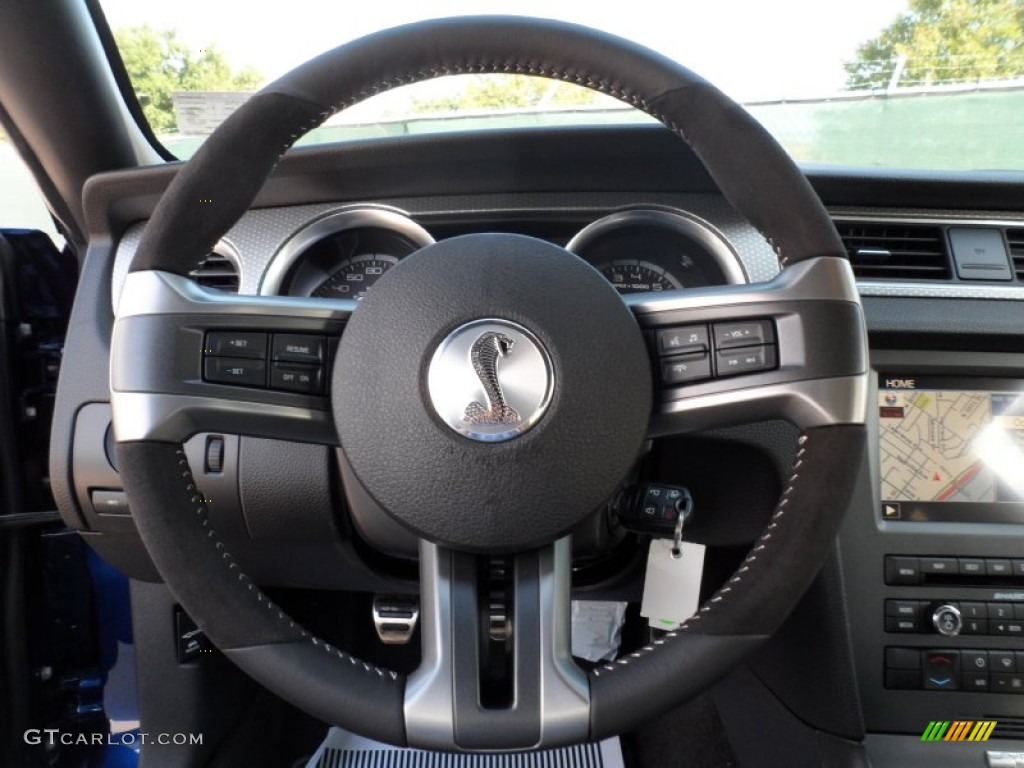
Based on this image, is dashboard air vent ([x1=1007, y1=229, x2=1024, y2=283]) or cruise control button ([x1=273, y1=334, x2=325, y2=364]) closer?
cruise control button ([x1=273, y1=334, x2=325, y2=364])

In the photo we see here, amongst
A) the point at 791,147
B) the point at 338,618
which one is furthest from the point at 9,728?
the point at 791,147

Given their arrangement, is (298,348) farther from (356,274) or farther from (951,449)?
(951,449)

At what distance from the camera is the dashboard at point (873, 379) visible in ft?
3.76

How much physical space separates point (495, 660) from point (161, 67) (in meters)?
1.23

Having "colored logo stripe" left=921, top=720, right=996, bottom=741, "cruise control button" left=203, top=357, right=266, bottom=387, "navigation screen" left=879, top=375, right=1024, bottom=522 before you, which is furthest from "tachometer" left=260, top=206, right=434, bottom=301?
"colored logo stripe" left=921, top=720, right=996, bottom=741

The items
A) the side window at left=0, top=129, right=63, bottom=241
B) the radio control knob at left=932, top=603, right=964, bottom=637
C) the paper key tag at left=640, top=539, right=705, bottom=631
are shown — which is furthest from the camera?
the side window at left=0, top=129, right=63, bottom=241

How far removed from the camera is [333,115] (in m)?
0.82

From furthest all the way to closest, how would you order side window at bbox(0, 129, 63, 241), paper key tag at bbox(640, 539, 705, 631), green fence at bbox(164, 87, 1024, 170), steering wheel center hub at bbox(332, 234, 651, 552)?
side window at bbox(0, 129, 63, 241), green fence at bbox(164, 87, 1024, 170), paper key tag at bbox(640, 539, 705, 631), steering wheel center hub at bbox(332, 234, 651, 552)

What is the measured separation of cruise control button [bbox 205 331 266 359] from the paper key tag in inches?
23.3

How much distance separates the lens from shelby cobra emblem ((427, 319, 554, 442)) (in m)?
0.75

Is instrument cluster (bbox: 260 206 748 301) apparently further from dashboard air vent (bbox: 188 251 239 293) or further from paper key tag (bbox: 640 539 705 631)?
paper key tag (bbox: 640 539 705 631)

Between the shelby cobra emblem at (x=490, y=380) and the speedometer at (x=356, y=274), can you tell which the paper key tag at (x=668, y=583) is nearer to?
the shelby cobra emblem at (x=490, y=380)

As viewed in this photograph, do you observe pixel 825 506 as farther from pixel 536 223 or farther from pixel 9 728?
pixel 9 728

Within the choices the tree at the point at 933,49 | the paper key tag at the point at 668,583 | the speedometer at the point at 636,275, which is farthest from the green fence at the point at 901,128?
the paper key tag at the point at 668,583
